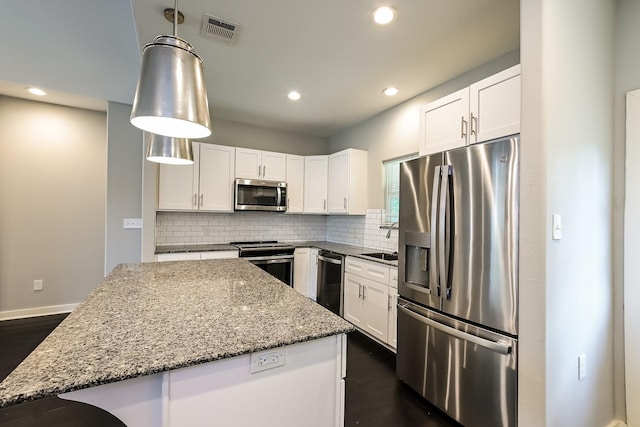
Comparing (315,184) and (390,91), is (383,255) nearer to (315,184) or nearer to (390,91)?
(315,184)

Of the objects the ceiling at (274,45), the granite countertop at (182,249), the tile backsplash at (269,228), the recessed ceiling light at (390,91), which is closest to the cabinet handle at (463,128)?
the ceiling at (274,45)

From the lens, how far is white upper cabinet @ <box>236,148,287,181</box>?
3.85 meters

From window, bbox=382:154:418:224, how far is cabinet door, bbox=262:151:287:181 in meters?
1.45

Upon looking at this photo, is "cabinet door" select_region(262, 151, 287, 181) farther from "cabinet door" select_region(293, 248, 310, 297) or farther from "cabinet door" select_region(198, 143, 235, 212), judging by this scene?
"cabinet door" select_region(293, 248, 310, 297)

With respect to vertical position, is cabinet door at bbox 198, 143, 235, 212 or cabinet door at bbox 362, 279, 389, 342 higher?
cabinet door at bbox 198, 143, 235, 212

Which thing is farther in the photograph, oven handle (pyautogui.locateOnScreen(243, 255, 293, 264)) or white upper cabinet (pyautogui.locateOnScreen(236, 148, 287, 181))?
white upper cabinet (pyautogui.locateOnScreen(236, 148, 287, 181))

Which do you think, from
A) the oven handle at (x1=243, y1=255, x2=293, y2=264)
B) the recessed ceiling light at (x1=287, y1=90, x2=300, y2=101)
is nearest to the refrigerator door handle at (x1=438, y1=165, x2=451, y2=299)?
the recessed ceiling light at (x1=287, y1=90, x2=300, y2=101)

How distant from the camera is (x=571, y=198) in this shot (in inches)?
58.2

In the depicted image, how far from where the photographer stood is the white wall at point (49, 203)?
11.4 feet

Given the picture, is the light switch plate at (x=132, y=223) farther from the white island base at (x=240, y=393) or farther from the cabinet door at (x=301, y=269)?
the white island base at (x=240, y=393)

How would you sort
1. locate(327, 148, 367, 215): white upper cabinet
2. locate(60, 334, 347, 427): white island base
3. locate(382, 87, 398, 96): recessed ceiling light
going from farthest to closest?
locate(327, 148, 367, 215): white upper cabinet, locate(382, 87, 398, 96): recessed ceiling light, locate(60, 334, 347, 427): white island base

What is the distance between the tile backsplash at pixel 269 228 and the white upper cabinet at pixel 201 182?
36 centimetres

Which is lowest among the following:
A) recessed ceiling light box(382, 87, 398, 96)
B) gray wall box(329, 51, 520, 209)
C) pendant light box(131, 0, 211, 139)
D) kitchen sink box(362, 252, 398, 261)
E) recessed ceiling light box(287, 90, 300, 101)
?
kitchen sink box(362, 252, 398, 261)

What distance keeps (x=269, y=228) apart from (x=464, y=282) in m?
3.12
